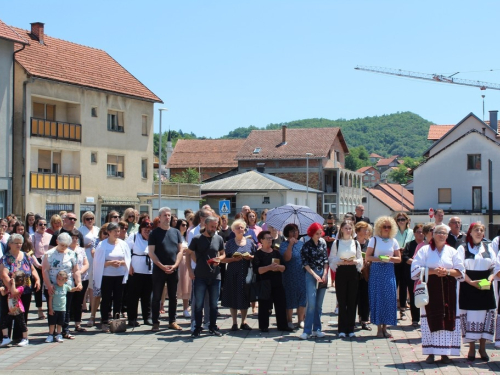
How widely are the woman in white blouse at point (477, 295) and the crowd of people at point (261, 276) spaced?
0.5 inches

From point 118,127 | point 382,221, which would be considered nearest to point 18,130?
point 118,127

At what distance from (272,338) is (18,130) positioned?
101 feet

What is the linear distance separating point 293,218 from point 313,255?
2279 mm

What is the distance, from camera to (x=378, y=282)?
12.6 m

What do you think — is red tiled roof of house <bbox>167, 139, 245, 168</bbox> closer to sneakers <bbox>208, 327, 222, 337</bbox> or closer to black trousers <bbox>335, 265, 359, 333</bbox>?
sneakers <bbox>208, 327, 222, 337</bbox>

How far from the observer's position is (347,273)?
1264 centimetres

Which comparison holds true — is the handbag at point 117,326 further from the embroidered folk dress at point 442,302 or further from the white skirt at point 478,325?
the white skirt at point 478,325

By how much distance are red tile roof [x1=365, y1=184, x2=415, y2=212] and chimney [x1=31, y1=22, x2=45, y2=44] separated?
5322 centimetres

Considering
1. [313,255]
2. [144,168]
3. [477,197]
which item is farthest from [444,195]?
[313,255]

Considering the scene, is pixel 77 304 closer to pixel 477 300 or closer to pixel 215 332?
pixel 215 332

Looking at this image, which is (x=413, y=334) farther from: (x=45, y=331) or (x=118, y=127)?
(x=118, y=127)

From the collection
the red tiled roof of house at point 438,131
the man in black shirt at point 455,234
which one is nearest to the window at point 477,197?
the red tiled roof of house at point 438,131

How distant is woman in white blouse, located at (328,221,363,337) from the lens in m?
12.6

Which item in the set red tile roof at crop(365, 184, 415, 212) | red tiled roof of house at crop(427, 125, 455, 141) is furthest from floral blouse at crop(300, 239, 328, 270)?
red tile roof at crop(365, 184, 415, 212)
